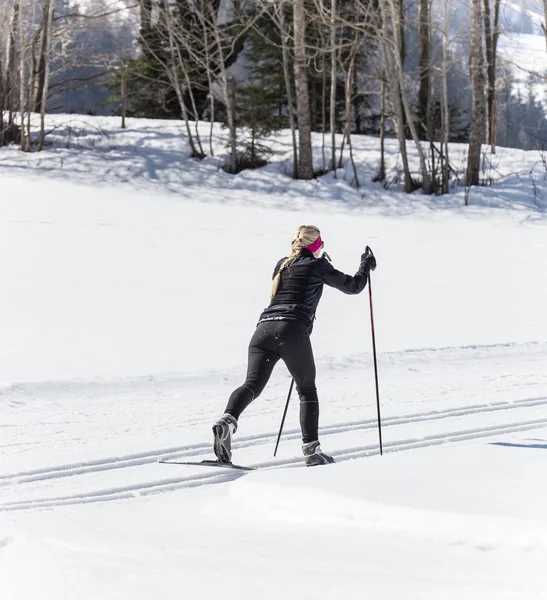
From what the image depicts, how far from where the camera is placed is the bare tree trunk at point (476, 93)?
1875cm

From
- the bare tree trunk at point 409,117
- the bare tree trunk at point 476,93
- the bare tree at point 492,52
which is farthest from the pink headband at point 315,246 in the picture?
the bare tree at point 492,52

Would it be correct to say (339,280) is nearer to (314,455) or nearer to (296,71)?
(314,455)

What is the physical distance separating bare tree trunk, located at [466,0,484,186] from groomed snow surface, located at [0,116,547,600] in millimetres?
2720

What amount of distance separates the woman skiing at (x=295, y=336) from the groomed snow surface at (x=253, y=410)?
31cm

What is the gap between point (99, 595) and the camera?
324 centimetres

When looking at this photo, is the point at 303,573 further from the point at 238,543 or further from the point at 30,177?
the point at 30,177

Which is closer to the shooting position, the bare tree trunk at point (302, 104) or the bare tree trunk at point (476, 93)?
the bare tree trunk at point (476, 93)

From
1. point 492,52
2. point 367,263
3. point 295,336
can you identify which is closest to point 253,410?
point 295,336

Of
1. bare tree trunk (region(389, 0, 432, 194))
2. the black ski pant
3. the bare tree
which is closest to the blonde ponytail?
the black ski pant

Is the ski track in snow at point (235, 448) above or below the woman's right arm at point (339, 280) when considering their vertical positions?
below

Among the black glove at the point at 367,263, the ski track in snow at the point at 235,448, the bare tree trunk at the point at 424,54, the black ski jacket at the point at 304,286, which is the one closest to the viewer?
the ski track in snow at the point at 235,448

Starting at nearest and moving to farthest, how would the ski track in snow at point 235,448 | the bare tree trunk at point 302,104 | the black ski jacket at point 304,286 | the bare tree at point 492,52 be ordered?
the ski track in snow at point 235,448
the black ski jacket at point 304,286
the bare tree trunk at point 302,104
the bare tree at point 492,52

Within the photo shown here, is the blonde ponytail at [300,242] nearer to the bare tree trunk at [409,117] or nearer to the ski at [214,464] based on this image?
the ski at [214,464]

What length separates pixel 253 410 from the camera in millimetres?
6742
